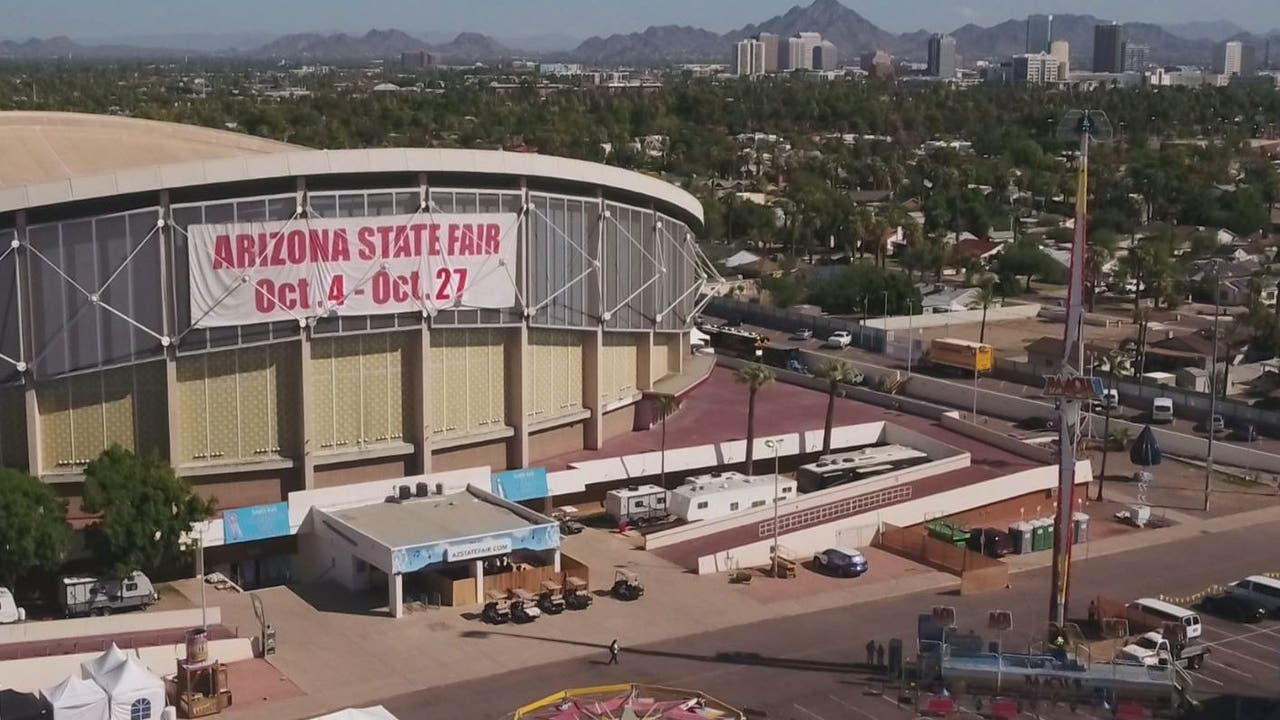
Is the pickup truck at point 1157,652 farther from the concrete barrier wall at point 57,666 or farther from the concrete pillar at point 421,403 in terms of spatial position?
the concrete barrier wall at point 57,666

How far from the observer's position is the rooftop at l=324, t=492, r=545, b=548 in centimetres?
4094

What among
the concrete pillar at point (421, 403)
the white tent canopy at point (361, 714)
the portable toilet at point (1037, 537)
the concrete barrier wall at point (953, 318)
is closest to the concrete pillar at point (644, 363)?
the concrete pillar at point (421, 403)

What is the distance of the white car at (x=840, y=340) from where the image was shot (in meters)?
78.6

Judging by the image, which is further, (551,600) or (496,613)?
(551,600)

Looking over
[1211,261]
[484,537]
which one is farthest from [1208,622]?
[1211,261]

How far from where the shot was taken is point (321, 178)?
44000 mm

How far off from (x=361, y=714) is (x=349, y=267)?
681 inches

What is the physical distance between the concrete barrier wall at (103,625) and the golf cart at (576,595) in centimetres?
844

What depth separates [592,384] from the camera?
51.1 m

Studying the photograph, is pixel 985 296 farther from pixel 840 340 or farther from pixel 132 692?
pixel 132 692

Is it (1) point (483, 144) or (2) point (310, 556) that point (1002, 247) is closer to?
(1) point (483, 144)

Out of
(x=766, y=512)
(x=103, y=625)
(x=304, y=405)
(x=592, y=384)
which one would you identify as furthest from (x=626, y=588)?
(x=103, y=625)

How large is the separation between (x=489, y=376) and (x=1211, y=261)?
2539 inches

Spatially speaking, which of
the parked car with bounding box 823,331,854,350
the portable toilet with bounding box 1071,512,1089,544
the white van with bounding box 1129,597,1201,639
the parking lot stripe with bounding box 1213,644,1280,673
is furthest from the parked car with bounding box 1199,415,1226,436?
the parking lot stripe with bounding box 1213,644,1280,673
